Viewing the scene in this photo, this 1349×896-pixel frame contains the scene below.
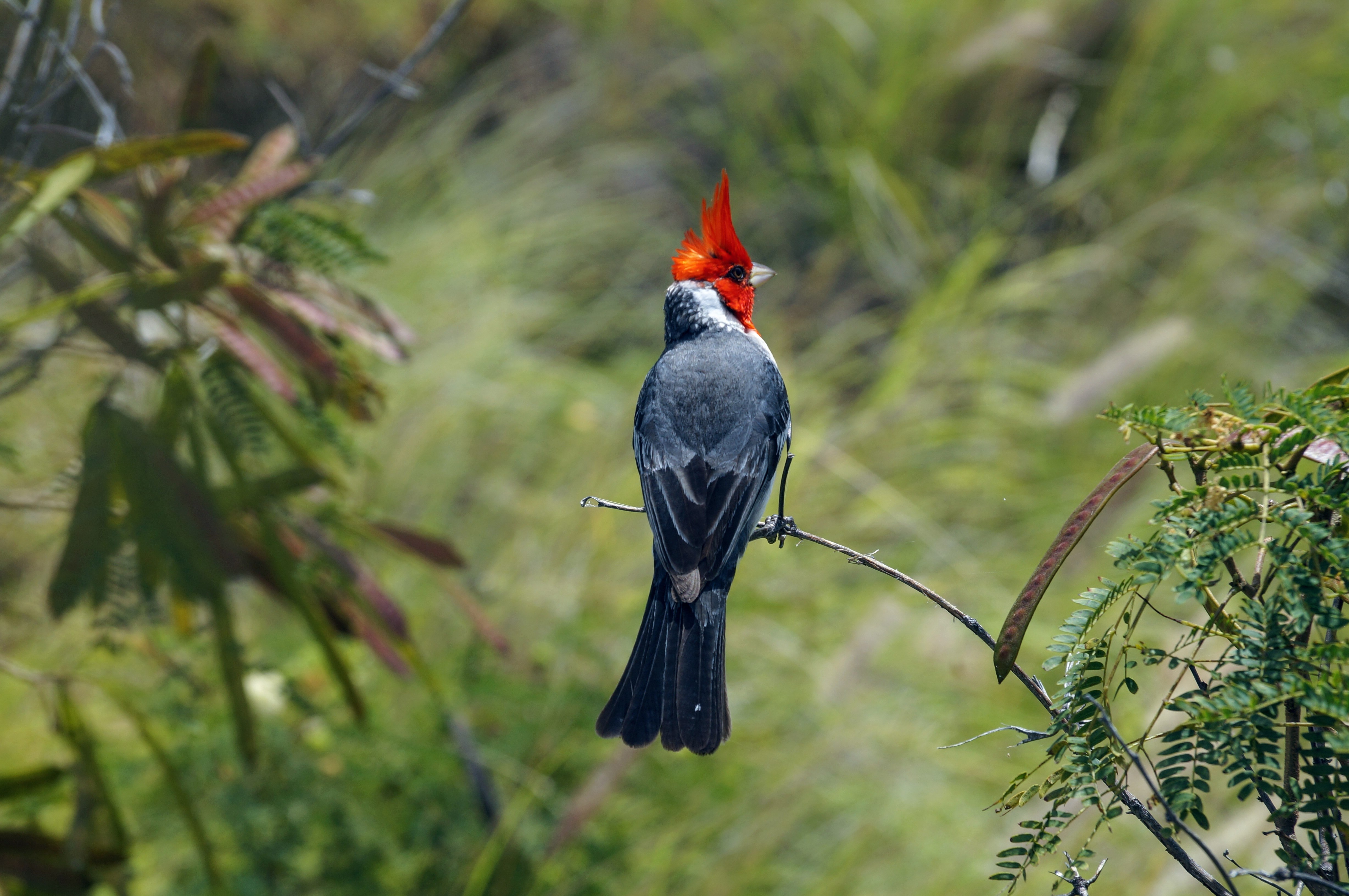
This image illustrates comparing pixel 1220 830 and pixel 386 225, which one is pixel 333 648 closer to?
pixel 1220 830

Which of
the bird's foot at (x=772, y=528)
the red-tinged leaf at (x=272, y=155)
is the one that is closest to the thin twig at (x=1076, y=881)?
the bird's foot at (x=772, y=528)

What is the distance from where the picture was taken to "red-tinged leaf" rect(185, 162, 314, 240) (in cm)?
245

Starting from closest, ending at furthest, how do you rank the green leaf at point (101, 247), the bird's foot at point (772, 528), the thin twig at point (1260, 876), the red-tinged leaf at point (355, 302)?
the thin twig at point (1260, 876), the bird's foot at point (772, 528), the green leaf at point (101, 247), the red-tinged leaf at point (355, 302)

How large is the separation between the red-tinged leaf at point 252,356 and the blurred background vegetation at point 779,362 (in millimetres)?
536

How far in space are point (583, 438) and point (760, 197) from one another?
227cm

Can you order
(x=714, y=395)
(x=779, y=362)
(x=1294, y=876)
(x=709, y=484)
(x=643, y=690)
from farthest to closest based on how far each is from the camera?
(x=779, y=362)
(x=714, y=395)
(x=709, y=484)
(x=643, y=690)
(x=1294, y=876)

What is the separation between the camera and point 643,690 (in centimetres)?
176

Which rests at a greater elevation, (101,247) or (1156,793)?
(101,247)

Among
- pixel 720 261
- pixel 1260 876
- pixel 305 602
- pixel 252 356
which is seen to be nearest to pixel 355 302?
pixel 252 356

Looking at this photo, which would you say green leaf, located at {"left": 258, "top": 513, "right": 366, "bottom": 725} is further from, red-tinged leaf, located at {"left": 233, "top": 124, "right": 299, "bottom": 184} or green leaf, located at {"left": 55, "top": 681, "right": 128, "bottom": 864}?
red-tinged leaf, located at {"left": 233, "top": 124, "right": 299, "bottom": 184}

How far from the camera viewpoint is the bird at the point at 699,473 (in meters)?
1.74

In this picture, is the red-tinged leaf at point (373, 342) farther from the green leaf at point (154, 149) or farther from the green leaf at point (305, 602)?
the green leaf at point (305, 602)

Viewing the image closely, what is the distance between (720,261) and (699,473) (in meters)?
0.58

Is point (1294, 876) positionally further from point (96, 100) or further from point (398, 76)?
point (96, 100)
